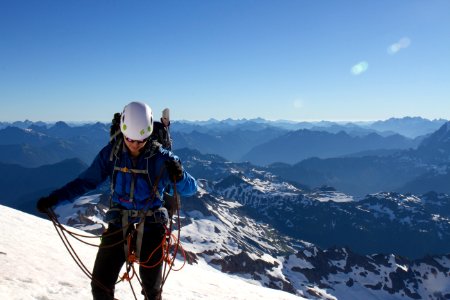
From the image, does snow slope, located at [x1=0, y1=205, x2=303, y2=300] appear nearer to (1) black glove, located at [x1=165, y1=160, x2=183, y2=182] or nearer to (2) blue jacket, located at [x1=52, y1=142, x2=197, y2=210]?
(2) blue jacket, located at [x1=52, y1=142, x2=197, y2=210]

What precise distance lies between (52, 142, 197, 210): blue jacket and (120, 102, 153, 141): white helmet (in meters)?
0.35

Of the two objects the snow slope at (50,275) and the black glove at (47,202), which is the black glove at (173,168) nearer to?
the black glove at (47,202)

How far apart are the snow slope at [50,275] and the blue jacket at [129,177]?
4621 mm

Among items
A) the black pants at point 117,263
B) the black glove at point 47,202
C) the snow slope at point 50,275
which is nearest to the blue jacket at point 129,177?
the black glove at point 47,202

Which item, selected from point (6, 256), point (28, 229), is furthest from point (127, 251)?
point (28, 229)

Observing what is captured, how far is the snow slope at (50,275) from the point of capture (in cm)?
1099

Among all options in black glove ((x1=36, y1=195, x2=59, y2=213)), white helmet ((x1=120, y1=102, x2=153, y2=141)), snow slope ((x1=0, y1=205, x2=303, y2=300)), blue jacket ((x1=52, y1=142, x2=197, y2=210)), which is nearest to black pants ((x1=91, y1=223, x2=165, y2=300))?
blue jacket ((x1=52, y1=142, x2=197, y2=210))

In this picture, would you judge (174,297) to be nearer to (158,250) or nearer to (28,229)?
(158,250)

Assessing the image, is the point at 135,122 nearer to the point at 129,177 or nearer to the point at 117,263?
the point at 129,177

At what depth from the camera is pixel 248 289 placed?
18703 mm

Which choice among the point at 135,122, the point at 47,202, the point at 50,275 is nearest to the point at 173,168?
the point at 135,122

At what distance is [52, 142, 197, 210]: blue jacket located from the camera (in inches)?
296

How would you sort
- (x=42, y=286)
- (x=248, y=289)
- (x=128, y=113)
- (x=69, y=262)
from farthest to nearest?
(x=248, y=289), (x=69, y=262), (x=42, y=286), (x=128, y=113)

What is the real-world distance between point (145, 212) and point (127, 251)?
→ 34.3 inches
